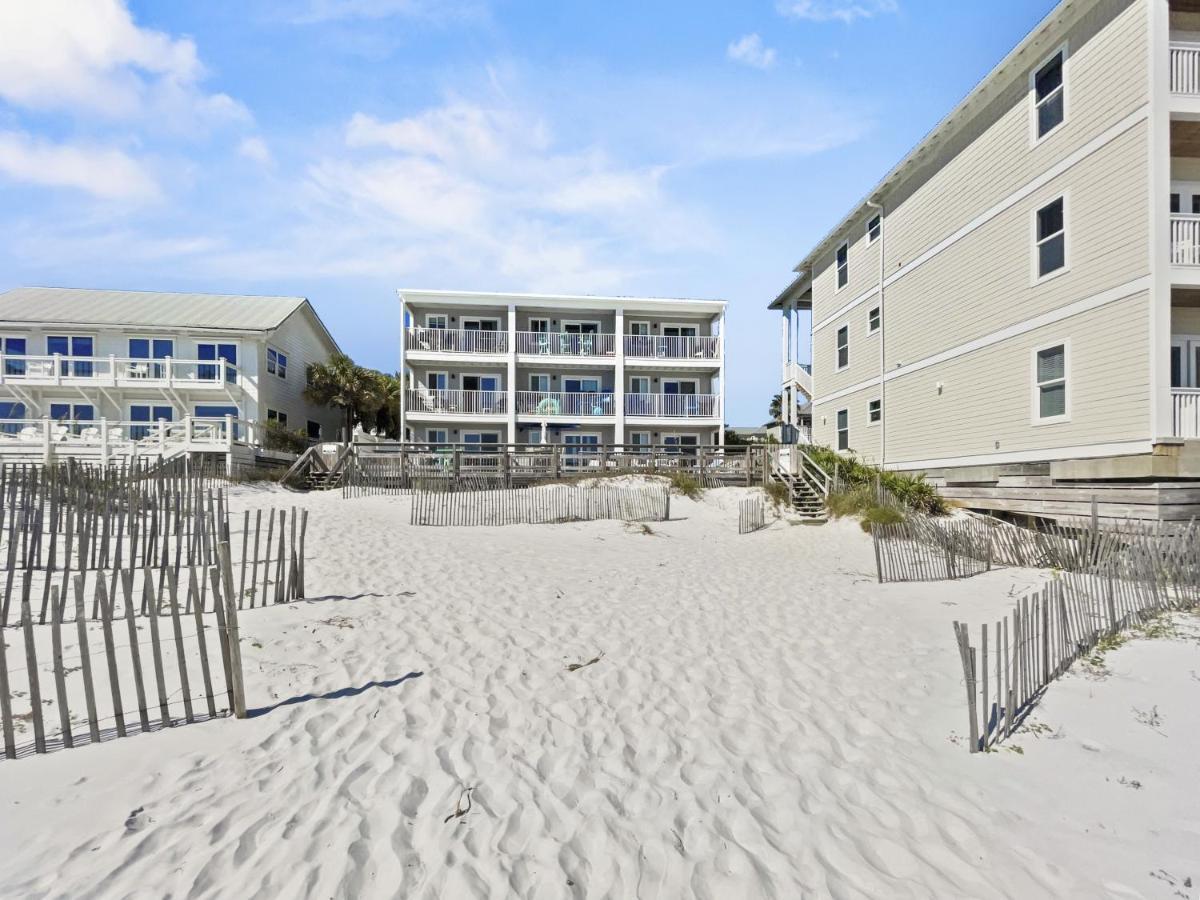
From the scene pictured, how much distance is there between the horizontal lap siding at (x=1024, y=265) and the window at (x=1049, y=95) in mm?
1486

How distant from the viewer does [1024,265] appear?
14.7m

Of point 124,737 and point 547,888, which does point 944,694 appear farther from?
point 124,737

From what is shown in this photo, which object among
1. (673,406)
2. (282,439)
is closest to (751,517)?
(673,406)

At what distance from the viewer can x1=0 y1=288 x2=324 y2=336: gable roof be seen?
27.0 m

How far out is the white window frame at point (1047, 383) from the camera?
43.4ft

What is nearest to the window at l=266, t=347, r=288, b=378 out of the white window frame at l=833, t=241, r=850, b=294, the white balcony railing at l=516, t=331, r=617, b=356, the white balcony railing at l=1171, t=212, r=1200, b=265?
the white balcony railing at l=516, t=331, r=617, b=356

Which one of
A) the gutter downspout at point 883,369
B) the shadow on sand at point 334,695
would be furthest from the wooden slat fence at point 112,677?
the gutter downspout at point 883,369

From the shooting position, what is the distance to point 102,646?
5961 mm

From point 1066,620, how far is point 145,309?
3555 cm

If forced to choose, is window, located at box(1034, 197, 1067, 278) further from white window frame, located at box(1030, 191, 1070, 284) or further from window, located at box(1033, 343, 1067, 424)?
window, located at box(1033, 343, 1067, 424)

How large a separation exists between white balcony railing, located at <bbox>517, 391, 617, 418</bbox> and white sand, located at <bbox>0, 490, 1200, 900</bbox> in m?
22.1

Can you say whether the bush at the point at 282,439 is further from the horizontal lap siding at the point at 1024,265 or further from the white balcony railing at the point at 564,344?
the horizontal lap siding at the point at 1024,265

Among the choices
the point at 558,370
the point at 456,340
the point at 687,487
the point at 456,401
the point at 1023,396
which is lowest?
the point at 687,487

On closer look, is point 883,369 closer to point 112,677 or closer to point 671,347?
point 671,347
